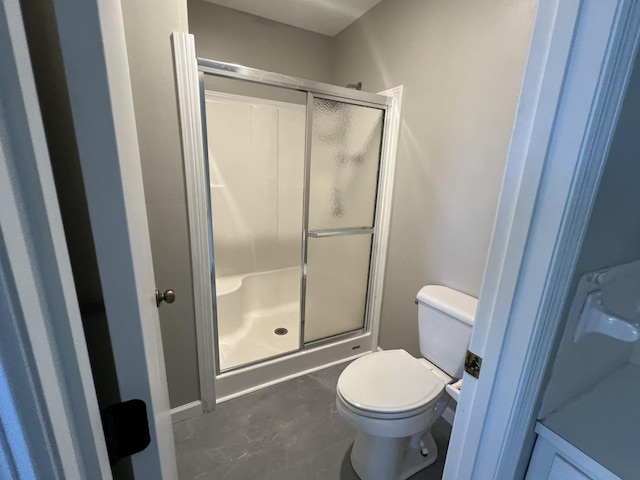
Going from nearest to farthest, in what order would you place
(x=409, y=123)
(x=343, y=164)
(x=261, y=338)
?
(x=409, y=123) < (x=343, y=164) < (x=261, y=338)

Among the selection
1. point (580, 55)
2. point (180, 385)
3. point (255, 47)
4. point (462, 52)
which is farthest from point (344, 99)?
Result: point (180, 385)

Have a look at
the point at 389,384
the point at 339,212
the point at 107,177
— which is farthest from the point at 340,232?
the point at 107,177

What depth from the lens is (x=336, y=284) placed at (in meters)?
2.10

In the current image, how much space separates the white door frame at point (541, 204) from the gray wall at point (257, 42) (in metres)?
2.06

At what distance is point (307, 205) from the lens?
176cm

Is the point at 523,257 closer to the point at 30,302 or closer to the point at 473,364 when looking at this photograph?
the point at 473,364

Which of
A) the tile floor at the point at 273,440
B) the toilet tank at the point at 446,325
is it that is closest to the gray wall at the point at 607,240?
the toilet tank at the point at 446,325

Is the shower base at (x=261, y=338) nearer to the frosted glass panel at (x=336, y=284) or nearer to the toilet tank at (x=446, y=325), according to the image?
the frosted glass panel at (x=336, y=284)

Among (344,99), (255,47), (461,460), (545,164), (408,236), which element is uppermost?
(255,47)

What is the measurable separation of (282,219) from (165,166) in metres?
1.56

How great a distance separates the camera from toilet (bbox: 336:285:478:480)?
1.18 m

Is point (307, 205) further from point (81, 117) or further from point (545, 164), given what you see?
point (81, 117)

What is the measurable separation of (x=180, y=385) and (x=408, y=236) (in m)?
1.59

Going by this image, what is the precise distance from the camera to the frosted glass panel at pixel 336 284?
6.46ft
